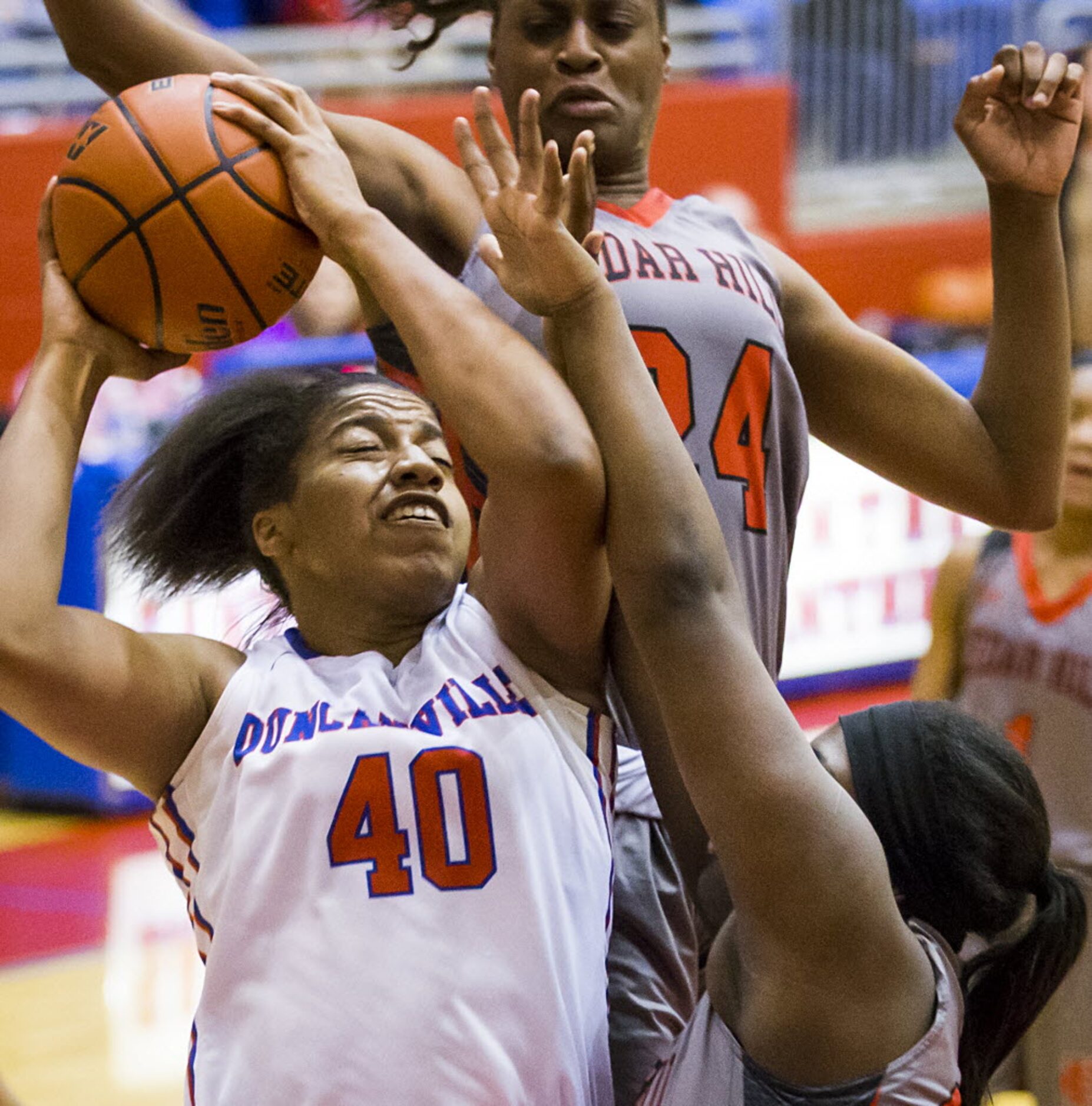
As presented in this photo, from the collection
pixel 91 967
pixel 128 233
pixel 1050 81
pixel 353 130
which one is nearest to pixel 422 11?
pixel 353 130

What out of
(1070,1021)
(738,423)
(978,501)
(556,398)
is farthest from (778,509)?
(1070,1021)

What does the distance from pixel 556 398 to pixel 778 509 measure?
0.58m

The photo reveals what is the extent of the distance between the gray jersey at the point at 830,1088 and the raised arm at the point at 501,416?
1.60 feet

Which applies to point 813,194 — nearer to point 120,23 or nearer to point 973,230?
point 973,230

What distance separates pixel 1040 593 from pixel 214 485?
2269 mm

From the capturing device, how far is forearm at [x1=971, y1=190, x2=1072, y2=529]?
263 cm

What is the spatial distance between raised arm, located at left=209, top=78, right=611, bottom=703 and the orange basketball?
2.0 inches

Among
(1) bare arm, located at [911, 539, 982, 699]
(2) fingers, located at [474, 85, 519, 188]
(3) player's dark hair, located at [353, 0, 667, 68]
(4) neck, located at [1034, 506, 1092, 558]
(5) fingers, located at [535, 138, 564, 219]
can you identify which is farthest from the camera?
(1) bare arm, located at [911, 539, 982, 699]

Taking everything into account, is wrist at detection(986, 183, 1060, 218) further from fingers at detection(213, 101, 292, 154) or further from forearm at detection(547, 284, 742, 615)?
fingers at detection(213, 101, 292, 154)

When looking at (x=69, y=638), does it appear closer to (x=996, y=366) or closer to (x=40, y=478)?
(x=40, y=478)

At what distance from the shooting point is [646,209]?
2510mm

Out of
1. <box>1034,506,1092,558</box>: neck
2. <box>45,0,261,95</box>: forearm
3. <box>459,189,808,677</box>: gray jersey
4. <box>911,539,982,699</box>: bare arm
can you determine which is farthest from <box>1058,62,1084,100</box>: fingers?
<box>911,539,982,699</box>: bare arm

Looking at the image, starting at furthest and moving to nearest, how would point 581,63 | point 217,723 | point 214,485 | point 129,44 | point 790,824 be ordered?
point 214,485 → point 129,44 → point 581,63 → point 217,723 → point 790,824

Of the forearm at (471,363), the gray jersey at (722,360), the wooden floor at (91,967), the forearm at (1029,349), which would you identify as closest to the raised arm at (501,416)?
the forearm at (471,363)
